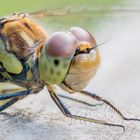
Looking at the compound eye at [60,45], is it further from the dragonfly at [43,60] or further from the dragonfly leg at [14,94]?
the dragonfly leg at [14,94]

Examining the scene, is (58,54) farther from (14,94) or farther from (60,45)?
(14,94)

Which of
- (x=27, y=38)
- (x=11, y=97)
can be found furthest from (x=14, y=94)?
(x=27, y=38)

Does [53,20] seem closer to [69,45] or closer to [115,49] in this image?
[69,45]

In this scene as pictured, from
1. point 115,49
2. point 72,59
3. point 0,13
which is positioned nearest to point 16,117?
point 72,59

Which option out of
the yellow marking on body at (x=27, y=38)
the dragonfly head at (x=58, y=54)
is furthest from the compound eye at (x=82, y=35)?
the yellow marking on body at (x=27, y=38)

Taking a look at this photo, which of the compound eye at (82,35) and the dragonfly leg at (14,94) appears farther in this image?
the dragonfly leg at (14,94)

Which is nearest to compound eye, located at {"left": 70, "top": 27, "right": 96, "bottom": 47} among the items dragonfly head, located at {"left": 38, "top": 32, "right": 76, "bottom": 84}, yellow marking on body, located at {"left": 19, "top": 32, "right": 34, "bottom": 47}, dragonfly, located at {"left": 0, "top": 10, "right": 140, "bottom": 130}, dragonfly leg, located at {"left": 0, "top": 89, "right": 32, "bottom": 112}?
dragonfly, located at {"left": 0, "top": 10, "right": 140, "bottom": 130}

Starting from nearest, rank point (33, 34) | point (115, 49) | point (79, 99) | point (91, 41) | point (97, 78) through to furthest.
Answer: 1. point (91, 41)
2. point (33, 34)
3. point (79, 99)
4. point (97, 78)
5. point (115, 49)
